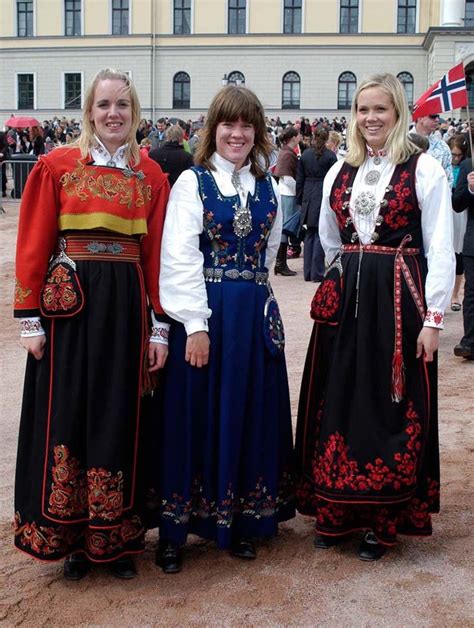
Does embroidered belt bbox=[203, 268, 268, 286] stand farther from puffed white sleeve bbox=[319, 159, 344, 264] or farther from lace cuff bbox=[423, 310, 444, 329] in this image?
lace cuff bbox=[423, 310, 444, 329]

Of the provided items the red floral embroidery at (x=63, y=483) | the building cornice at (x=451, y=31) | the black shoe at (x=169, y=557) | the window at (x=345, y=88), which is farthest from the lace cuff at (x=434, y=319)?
the window at (x=345, y=88)

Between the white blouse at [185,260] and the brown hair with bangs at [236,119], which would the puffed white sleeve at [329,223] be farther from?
the white blouse at [185,260]

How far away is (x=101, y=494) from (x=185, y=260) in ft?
2.97

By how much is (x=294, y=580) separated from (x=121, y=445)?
824mm

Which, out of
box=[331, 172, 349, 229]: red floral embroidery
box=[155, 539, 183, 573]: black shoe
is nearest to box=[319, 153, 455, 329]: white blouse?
box=[331, 172, 349, 229]: red floral embroidery

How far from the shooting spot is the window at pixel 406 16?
138ft

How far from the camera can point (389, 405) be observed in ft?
11.2

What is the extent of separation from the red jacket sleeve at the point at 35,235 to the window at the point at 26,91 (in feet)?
148

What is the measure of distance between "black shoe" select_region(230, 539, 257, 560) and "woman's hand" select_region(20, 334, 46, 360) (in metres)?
1.08

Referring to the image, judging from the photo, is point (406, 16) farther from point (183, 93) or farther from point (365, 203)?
point (365, 203)

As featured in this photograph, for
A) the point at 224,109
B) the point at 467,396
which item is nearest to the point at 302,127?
the point at 467,396

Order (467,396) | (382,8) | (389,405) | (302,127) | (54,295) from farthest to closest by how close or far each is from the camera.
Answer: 1. (382,8)
2. (302,127)
3. (467,396)
4. (389,405)
5. (54,295)

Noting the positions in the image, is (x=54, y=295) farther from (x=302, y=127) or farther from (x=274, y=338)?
(x=302, y=127)

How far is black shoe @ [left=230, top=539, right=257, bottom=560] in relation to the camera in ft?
11.4
